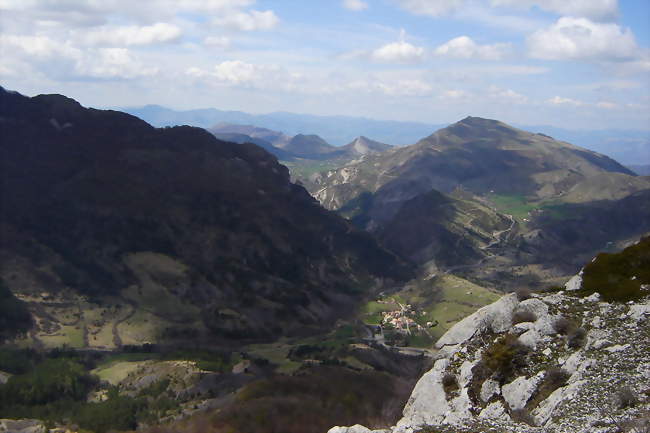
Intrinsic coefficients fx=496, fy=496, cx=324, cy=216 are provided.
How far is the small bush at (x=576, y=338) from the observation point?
42.1 meters

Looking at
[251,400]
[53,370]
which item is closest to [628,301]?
[251,400]

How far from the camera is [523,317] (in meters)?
47.2

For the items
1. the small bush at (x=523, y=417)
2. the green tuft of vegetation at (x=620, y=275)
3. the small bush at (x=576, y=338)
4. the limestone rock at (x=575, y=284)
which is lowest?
the small bush at (x=523, y=417)

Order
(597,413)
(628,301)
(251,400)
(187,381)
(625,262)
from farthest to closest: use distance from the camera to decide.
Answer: (187,381) < (251,400) < (625,262) < (628,301) < (597,413)

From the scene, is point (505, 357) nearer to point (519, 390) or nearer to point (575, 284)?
point (519, 390)

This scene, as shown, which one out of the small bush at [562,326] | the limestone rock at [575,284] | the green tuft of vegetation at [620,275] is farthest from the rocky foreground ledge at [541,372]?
the limestone rock at [575,284]

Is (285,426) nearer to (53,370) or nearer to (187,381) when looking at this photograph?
(187,381)

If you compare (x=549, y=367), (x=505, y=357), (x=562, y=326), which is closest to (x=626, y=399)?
(x=549, y=367)

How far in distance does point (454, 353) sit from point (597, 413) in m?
15.2

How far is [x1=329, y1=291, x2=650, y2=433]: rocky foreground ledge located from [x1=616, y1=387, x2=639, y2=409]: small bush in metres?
0.07

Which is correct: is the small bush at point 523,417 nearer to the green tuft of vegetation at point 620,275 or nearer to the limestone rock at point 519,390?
the limestone rock at point 519,390

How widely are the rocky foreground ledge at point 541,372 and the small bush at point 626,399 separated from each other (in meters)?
0.07

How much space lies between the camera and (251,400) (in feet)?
446

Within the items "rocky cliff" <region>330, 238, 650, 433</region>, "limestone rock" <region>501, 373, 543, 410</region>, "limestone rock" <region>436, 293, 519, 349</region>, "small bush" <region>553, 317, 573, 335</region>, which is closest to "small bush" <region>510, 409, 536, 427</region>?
"rocky cliff" <region>330, 238, 650, 433</region>
